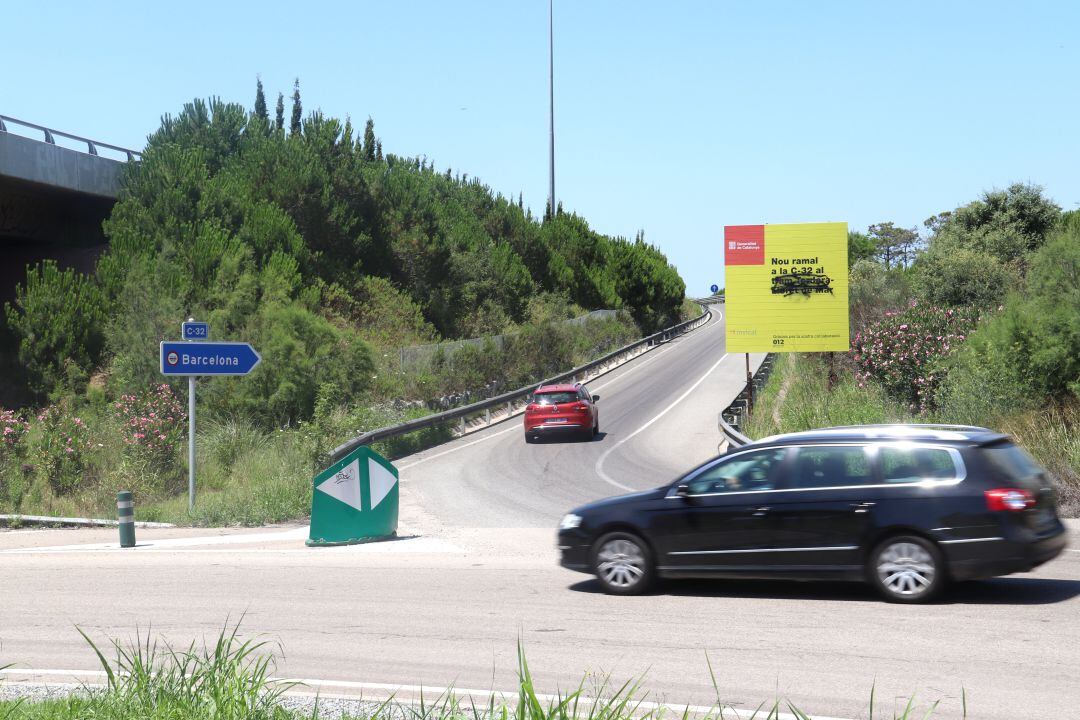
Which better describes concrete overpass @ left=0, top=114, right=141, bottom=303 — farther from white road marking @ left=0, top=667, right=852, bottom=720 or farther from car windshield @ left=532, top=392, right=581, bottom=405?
white road marking @ left=0, top=667, right=852, bottom=720

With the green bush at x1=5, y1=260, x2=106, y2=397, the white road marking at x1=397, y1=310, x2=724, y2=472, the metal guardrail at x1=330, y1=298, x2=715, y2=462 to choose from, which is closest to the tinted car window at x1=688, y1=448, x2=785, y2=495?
the metal guardrail at x1=330, y1=298, x2=715, y2=462

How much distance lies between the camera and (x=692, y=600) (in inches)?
398

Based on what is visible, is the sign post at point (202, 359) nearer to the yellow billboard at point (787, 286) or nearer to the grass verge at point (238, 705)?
the grass verge at point (238, 705)

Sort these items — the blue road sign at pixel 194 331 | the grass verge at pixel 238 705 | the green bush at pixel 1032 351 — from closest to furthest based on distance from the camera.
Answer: the grass verge at pixel 238 705
the green bush at pixel 1032 351
the blue road sign at pixel 194 331

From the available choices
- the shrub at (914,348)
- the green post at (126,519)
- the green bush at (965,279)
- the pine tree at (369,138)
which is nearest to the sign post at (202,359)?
the green post at (126,519)

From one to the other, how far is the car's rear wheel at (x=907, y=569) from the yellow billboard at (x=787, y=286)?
22.0 m

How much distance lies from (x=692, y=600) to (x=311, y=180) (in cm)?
4451

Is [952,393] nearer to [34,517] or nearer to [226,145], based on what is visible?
[34,517]

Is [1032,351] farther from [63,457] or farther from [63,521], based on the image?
[63,457]

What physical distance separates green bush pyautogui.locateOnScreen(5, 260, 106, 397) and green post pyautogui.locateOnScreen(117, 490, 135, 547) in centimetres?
2336

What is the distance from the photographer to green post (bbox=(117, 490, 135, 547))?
1595 cm

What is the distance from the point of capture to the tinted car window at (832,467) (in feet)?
31.9

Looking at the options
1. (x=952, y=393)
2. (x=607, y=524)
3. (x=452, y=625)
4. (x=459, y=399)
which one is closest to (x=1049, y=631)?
(x=607, y=524)

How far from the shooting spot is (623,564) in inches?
412
